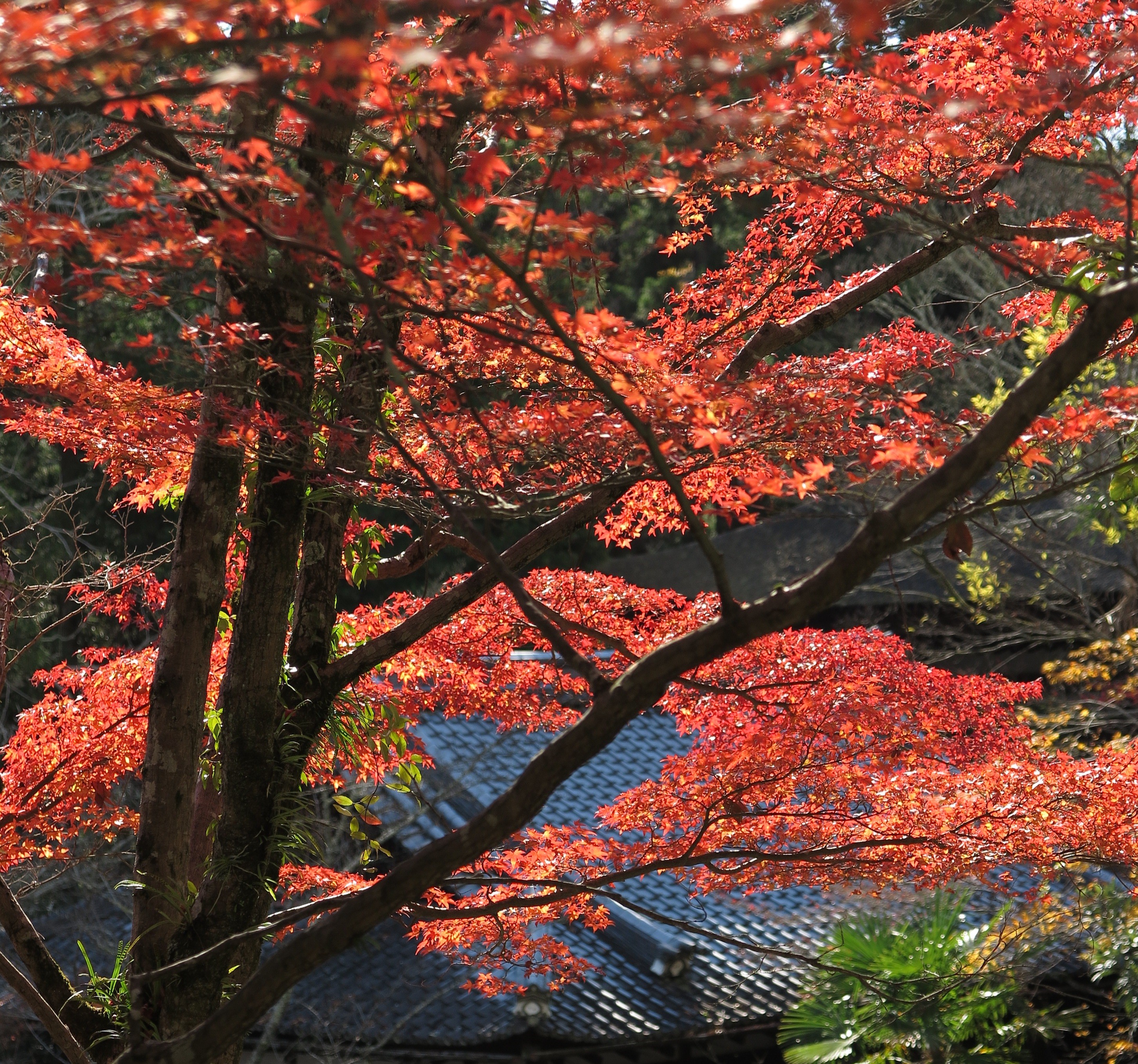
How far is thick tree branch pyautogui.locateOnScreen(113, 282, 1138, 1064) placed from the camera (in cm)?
204

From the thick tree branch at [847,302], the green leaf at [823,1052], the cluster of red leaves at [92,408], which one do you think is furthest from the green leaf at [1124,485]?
the green leaf at [823,1052]

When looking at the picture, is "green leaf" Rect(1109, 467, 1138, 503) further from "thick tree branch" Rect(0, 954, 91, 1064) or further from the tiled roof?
the tiled roof

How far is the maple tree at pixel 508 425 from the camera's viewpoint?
2.06m

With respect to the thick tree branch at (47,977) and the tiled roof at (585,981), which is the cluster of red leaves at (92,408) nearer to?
the thick tree branch at (47,977)

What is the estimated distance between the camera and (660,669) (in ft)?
7.02

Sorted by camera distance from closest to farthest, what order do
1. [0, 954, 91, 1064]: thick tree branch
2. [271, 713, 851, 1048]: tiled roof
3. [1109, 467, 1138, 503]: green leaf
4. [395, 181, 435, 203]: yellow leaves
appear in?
[395, 181, 435, 203]: yellow leaves < [1109, 467, 1138, 503]: green leaf < [0, 954, 91, 1064]: thick tree branch < [271, 713, 851, 1048]: tiled roof

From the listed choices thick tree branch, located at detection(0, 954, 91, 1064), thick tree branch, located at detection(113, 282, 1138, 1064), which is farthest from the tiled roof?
thick tree branch, located at detection(113, 282, 1138, 1064)

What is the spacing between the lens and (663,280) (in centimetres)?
1714

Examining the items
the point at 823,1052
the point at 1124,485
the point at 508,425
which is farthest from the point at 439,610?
the point at 823,1052

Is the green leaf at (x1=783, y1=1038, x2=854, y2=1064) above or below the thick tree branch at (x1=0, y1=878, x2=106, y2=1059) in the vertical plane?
below

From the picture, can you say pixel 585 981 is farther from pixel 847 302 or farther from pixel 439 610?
A: pixel 847 302

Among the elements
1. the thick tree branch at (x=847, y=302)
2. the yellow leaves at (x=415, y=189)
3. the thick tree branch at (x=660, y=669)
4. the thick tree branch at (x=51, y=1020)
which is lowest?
the thick tree branch at (x=51, y=1020)

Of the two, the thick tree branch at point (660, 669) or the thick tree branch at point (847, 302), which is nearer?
the thick tree branch at point (660, 669)

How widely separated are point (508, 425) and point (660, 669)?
3.17 feet
